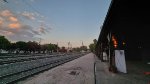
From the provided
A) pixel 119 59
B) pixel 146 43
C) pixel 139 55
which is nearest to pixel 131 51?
pixel 139 55

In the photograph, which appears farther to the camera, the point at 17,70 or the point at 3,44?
the point at 3,44

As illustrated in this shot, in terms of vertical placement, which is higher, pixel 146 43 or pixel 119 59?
pixel 146 43

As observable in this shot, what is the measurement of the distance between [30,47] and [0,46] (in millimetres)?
14952

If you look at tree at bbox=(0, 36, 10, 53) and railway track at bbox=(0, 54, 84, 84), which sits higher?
tree at bbox=(0, 36, 10, 53)

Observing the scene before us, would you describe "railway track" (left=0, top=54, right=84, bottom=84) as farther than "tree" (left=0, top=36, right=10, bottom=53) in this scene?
No

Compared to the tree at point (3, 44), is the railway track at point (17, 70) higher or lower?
lower

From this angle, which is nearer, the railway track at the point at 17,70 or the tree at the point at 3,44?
the railway track at the point at 17,70

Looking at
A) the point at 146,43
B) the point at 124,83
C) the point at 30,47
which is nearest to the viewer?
the point at 124,83

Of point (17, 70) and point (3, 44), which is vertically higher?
point (3, 44)

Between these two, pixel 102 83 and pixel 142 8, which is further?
pixel 102 83

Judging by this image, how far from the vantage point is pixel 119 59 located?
1352 cm

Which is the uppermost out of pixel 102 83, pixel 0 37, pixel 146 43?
pixel 0 37

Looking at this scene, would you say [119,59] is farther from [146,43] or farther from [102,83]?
[146,43]

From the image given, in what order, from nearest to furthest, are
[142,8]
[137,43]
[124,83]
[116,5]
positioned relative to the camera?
[116,5]
[142,8]
[124,83]
[137,43]
